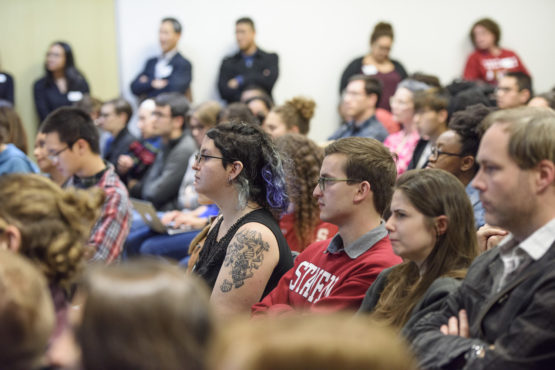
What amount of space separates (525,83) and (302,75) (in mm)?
2954

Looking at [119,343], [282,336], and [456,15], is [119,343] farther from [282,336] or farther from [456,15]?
[456,15]

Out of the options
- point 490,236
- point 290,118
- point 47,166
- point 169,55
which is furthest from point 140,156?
point 490,236

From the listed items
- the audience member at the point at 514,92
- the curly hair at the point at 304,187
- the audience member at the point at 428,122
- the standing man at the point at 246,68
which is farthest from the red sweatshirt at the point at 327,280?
the standing man at the point at 246,68

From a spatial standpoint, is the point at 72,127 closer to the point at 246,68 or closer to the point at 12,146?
the point at 12,146

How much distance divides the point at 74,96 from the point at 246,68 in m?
1.87

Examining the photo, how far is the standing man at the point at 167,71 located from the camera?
7.10m

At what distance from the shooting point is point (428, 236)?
1913 millimetres

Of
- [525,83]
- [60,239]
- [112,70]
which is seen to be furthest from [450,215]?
[112,70]

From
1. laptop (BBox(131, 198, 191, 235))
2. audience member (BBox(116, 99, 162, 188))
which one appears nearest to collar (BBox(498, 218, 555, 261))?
laptop (BBox(131, 198, 191, 235))

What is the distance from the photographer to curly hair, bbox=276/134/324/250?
10.3 ft

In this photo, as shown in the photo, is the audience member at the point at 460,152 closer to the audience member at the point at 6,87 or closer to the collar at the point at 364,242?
the collar at the point at 364,242

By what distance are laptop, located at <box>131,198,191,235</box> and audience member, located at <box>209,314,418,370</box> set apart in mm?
3135

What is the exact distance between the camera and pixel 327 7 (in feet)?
25.1

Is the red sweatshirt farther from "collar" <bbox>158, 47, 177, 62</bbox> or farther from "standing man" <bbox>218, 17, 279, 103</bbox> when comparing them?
"collar" <bbox>158, 47, 177, 62</bbox>
